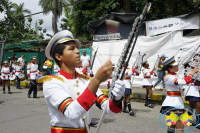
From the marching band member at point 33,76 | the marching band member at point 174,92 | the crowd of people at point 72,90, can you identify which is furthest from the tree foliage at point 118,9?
the crowd of people at point 72,90

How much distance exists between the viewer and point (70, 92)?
65.2 inches

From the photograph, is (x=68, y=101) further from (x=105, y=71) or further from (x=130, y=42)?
(x=130, y=42)

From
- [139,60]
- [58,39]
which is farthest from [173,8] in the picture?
[58,39]

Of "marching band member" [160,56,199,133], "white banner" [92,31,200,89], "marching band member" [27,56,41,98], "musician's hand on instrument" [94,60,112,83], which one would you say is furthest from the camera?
"marching band member" [27,56,41,98]

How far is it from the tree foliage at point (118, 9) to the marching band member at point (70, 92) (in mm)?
11924

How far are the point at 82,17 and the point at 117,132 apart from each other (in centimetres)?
1183

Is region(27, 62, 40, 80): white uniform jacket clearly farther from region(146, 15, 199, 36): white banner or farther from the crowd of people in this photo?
the crowd of people

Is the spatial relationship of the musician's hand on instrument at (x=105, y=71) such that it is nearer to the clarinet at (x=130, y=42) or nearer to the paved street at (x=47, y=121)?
the clarinet at (x=130, y=42)

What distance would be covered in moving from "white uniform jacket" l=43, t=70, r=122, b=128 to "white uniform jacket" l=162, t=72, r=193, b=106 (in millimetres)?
2509

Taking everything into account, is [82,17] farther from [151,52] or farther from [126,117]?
[126,117]

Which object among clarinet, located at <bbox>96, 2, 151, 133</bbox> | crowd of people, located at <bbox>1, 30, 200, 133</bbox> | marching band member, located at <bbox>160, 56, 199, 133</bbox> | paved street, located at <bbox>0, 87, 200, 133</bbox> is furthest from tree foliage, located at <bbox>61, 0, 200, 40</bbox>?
clarinet, located at <bbox>96, 2, 151, 133</bbox>

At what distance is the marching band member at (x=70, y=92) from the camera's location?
132 centimetres

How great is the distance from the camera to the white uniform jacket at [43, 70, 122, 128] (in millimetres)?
1327

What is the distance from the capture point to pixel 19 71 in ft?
38.4
